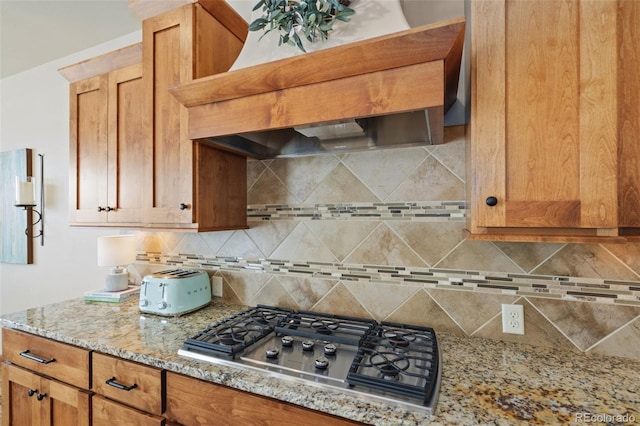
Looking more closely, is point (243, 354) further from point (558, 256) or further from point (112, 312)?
point (558, 256)

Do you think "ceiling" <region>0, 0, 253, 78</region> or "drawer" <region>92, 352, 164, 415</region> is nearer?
"drawer" <region>92, 352, 164, 415</region>

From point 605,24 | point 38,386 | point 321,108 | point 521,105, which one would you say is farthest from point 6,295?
point 605,24

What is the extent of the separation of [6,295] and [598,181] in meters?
4.50

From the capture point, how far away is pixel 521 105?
96 cm

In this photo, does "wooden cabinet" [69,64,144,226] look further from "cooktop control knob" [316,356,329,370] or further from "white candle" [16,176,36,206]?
"cooktop control knob" [316,356,329,370]

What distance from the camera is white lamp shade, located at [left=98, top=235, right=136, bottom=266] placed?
6.39ft

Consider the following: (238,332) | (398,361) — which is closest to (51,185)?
(238,332)

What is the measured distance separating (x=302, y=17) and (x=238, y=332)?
1.25 m

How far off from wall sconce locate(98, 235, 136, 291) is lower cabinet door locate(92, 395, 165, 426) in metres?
0.83

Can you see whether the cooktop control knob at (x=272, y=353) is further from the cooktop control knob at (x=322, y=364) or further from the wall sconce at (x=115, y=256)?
the wall sconce at (x=115, y=256)

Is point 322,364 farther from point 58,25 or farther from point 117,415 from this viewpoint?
point 58,25

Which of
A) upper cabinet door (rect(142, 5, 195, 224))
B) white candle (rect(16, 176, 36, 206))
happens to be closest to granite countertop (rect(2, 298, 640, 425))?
upper cabinet door (rect(142, 5, 195, 224))

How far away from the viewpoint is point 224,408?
1.03 metres

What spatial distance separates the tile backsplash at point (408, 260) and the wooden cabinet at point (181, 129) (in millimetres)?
285
